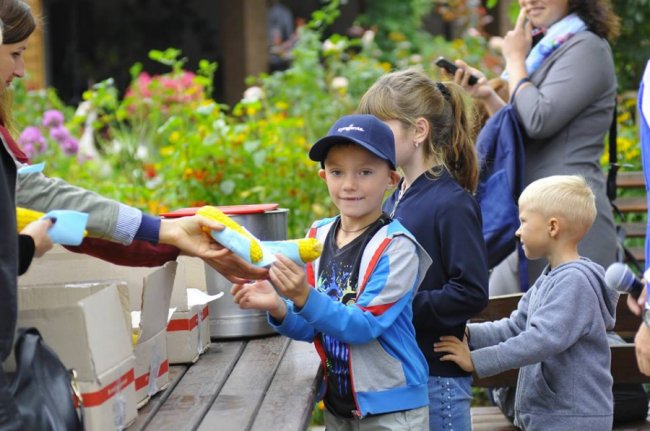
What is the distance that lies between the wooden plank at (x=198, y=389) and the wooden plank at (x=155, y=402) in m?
0.01

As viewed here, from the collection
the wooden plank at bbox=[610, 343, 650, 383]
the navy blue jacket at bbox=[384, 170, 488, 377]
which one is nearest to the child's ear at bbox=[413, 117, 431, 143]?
the navy blue jacket at bbox=[384, 170, 488, 377]

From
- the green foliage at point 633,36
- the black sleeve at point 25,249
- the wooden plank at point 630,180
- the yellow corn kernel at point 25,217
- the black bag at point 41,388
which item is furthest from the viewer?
the green foliage at point 633,36

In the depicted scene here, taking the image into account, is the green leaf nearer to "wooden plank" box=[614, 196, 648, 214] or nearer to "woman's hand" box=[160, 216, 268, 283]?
"wooden plank" box=[614, 196, 648, 214]

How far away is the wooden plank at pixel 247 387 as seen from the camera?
2.23m

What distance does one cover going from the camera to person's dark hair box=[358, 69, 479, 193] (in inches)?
119

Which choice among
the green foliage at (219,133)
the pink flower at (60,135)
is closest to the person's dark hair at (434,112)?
the green foliage at (219,133)

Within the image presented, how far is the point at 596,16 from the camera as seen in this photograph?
3988mm

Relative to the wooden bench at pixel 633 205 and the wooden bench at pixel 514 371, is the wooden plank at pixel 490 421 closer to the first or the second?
the wooden bench at pixel 514 371

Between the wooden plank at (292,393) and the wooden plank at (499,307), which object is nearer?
the wooden plank at (292,393)

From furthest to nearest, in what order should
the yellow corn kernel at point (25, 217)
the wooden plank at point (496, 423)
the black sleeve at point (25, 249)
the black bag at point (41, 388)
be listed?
the wooden plank at point (496, 423) < the yellow corn kernel at point (25, 217) < the black sleeve at point (25, 249) < the black bag at point (41, 388)

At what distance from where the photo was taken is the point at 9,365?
193cm

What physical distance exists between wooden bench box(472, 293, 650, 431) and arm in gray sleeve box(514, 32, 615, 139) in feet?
2.36

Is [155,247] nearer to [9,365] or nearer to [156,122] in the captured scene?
[9,365]

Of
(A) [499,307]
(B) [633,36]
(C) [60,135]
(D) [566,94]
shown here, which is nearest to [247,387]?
(A) [499,307]
